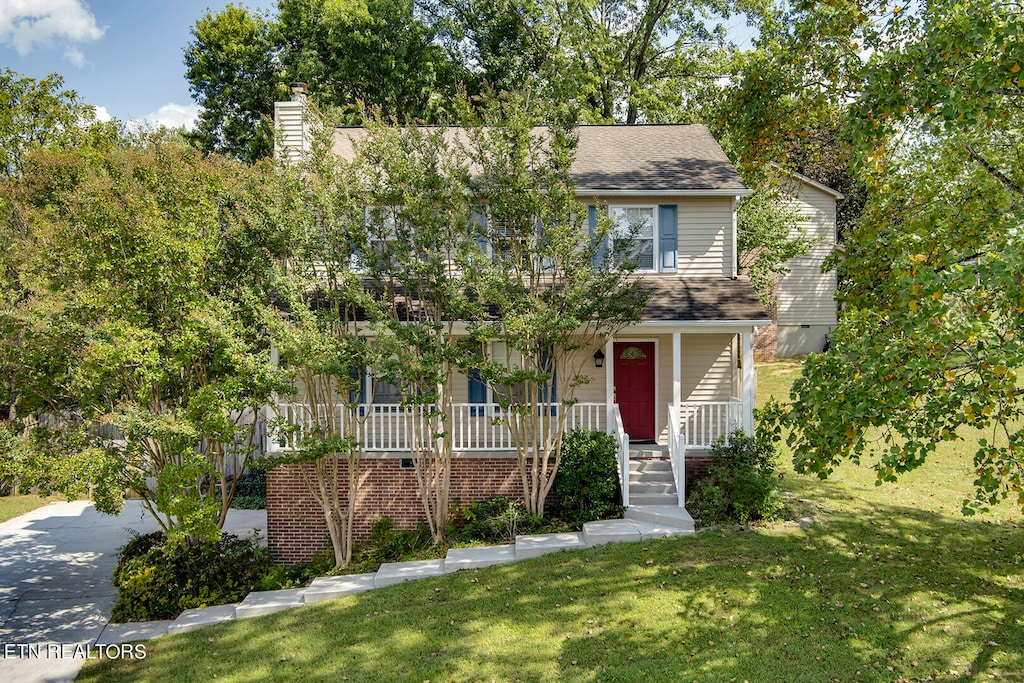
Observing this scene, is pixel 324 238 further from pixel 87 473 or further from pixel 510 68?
pixel 510 68

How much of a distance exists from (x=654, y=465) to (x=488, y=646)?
18.4 ft

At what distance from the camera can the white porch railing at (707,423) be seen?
39.1ft

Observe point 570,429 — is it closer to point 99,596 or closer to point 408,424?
point 408,424

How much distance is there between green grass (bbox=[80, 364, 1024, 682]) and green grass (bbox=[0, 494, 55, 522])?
1038 centimetres

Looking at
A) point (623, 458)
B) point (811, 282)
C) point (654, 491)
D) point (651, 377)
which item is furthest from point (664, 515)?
point (811, 282)

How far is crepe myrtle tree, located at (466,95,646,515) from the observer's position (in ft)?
35.2

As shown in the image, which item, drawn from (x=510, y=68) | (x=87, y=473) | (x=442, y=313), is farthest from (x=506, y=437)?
(x=510, y=68)

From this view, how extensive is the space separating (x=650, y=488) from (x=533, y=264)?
14.4ft

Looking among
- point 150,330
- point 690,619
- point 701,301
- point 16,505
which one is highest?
point 701,301

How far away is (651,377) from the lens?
1398 cm

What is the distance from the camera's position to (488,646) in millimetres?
7848

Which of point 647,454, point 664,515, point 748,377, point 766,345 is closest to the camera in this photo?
point 664,515

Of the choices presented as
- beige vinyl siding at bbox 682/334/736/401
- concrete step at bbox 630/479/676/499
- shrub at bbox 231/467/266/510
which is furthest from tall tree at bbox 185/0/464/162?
concrete step at bbox 630/479/676/499

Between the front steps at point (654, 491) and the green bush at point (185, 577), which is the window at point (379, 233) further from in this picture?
the front steps at point (654, 491)
